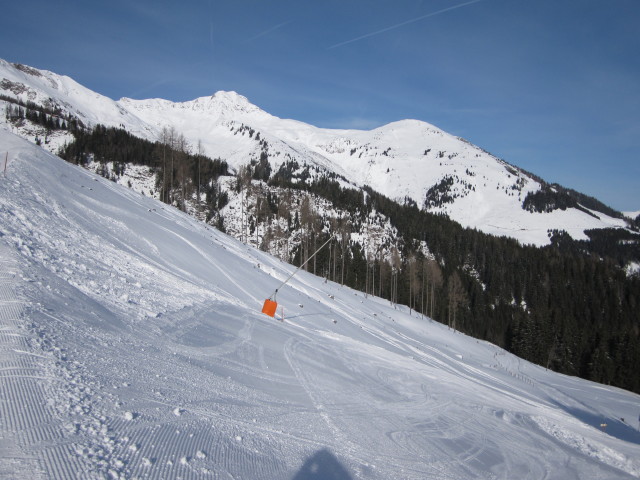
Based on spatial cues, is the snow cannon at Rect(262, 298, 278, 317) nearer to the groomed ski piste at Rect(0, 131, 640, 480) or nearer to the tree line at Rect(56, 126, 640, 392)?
the groomed ski piste at Rect(0, 131, 640, 480)

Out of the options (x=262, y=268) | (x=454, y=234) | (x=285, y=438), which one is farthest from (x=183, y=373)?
(x=454, y=234)

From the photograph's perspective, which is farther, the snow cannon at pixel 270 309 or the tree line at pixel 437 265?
the tree line at pixel 437 265

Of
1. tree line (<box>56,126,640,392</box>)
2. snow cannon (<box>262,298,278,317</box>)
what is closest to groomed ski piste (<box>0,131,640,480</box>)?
snow cannon (<box>262,298,278,317</box>)

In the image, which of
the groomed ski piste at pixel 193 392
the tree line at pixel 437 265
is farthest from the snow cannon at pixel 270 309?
the tree line at pixel 437 265

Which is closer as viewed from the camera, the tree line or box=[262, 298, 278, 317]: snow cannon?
box=[262, 298, 278, 317]: snow cannon

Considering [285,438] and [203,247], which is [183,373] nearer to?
[285,438]

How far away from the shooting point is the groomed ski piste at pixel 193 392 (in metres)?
3.93

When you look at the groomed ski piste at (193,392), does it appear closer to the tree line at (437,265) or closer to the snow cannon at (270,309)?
the snow cannon at (270,309)

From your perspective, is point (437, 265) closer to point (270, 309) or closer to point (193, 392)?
point (270, 309)

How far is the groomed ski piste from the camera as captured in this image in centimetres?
393

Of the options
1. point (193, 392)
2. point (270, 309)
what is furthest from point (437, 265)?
point (193, 392)

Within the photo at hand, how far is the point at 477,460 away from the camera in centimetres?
691

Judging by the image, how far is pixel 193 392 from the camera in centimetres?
584

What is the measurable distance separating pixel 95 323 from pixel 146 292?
4.11 m
